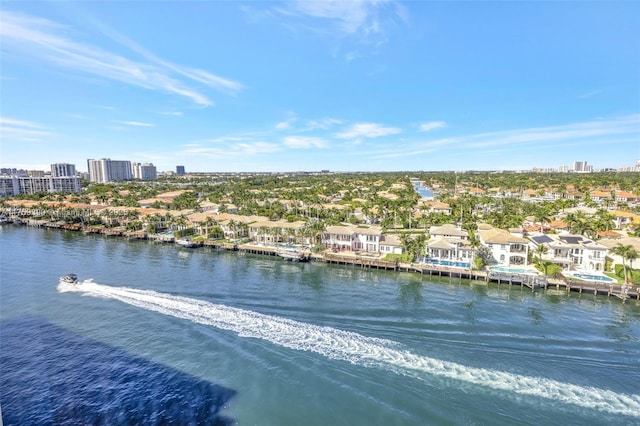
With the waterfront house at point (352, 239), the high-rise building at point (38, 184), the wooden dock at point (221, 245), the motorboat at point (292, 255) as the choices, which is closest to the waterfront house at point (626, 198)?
the waterfront house at point (352, 239)

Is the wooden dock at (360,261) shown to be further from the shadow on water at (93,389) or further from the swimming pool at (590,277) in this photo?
the shadow on water at (93,389)

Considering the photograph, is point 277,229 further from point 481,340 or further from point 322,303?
point 481,340

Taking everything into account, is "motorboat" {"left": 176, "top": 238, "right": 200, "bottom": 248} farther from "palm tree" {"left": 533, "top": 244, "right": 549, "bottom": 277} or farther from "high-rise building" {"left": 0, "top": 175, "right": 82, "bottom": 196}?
"high-rise building" {"left": 0, "top": 175, "right": 82, "bottom": 196}

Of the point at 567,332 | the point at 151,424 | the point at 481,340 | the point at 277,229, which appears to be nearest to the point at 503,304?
the point at 567,332

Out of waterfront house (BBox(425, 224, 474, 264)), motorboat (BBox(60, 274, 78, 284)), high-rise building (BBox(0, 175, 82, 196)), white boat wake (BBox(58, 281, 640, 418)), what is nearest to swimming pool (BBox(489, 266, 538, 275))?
waterfront house (BBox(425, 224, 474, 264))

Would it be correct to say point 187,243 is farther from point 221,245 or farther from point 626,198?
point 626,198
